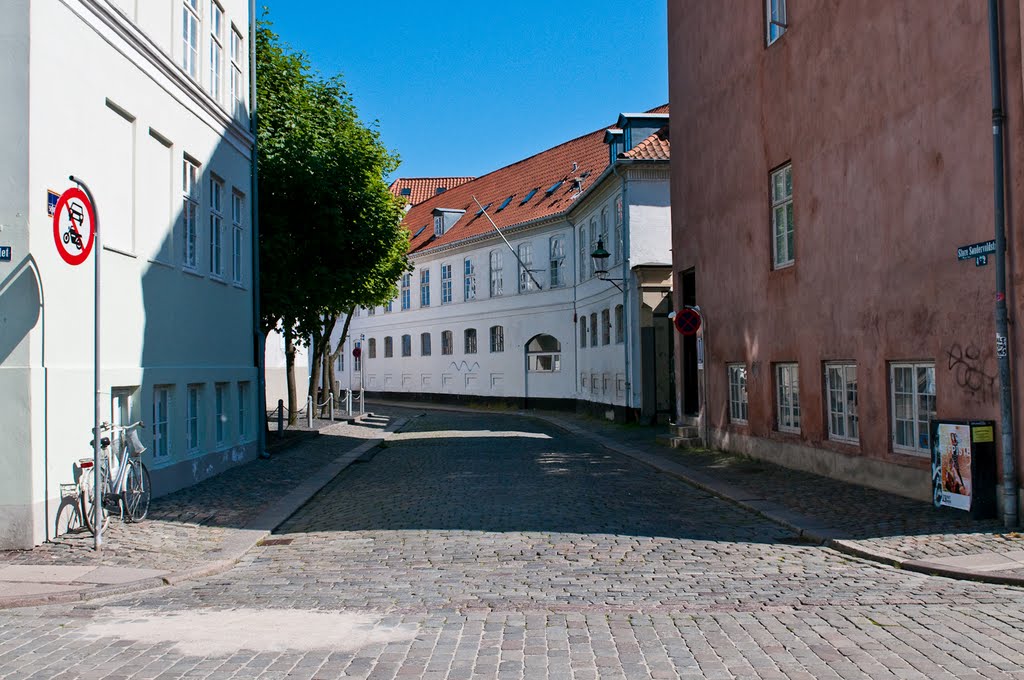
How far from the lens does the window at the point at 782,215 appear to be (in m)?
16.9

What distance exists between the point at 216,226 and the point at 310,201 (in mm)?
6274

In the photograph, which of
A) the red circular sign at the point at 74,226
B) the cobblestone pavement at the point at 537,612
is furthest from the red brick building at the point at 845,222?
the red circular sign at the point at 74,226

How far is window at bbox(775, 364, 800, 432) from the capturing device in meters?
16.8

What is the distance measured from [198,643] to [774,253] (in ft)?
43.0

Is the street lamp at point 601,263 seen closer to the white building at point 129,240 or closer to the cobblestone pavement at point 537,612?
the white building at point 129,240

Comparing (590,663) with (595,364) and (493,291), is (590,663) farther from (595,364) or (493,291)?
(493,291)

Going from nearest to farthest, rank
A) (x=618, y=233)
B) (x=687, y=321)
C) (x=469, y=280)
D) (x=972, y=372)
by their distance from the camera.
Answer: (x=972, y=372) < (x=687, y=321) < (x=618, y=233) < (x=469, y=280)

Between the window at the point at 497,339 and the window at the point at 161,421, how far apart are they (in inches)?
1282

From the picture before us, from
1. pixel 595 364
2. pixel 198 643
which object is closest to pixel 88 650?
pixel 198 643

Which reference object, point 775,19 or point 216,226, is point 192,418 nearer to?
point 216,226

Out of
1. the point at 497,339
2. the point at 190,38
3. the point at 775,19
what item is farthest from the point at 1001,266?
the point at 497,339

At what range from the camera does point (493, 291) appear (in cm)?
4791

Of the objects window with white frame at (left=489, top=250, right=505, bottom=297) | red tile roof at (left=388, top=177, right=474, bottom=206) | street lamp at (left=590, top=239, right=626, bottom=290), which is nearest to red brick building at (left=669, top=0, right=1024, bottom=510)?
street lamp at (left=590, top=239, right=626, bottom=290)

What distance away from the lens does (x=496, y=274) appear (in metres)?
47.7
